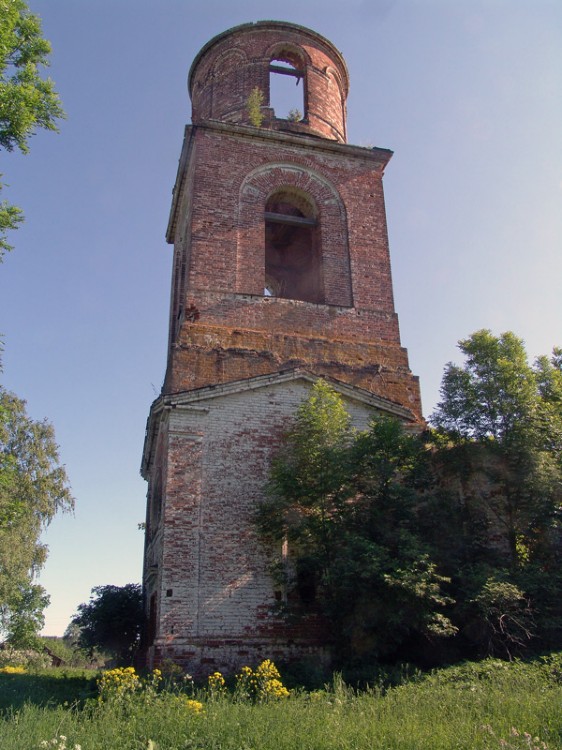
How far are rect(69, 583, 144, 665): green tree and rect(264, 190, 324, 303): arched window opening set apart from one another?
7.09 m

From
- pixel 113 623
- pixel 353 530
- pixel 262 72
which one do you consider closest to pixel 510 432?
pixel 353 530

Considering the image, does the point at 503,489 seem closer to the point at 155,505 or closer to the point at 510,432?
the point at 510,432

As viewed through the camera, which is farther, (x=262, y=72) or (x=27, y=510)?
(x=27, y=510)

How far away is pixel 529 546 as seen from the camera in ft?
33.0

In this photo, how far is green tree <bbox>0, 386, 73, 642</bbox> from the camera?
64.1 feet

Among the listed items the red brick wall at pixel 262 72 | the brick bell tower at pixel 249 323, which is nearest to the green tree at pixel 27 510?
the brick bell tower at pixel 249 323

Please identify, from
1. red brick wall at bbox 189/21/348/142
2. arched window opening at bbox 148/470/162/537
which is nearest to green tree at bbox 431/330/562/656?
arched window opening at bbox 148/470/162/537

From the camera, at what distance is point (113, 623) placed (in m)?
11.6

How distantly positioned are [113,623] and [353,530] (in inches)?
207

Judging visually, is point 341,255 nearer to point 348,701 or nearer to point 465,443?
point 465,443

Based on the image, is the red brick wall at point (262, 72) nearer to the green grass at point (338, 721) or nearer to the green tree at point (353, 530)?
the green tree at point (353, 530)

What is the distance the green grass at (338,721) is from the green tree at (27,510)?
42.4ft

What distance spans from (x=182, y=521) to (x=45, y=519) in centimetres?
1291

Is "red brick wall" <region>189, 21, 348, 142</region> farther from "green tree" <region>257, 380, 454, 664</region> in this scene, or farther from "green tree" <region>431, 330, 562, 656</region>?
"green tree" <region>257, 380, 454, 664</region>
